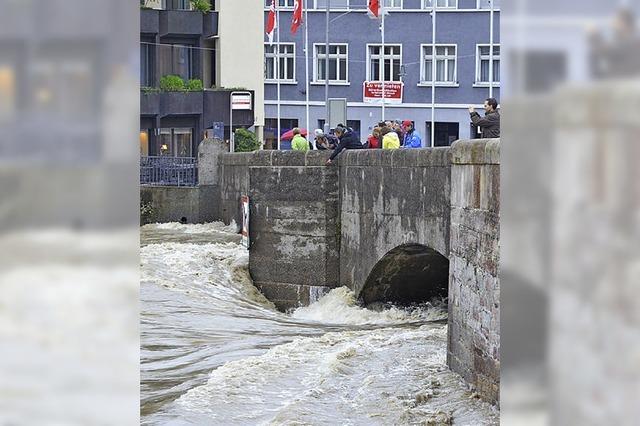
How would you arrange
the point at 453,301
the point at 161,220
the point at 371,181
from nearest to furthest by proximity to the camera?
the point at 453,301 → the point at 371,181 → the point at 161,220

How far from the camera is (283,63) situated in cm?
4681

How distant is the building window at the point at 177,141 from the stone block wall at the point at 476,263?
32.1 metres

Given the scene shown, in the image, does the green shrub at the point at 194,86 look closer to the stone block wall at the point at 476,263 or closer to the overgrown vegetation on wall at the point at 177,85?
the overgrown vegetation on wall at the point at 177,85

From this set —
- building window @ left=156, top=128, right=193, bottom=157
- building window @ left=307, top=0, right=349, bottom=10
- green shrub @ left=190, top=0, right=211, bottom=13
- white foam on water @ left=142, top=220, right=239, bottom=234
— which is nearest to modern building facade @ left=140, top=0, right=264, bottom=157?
building window @ left=156, top=128, right=193, bottom=157

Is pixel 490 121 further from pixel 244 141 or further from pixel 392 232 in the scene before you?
pixel 244 141

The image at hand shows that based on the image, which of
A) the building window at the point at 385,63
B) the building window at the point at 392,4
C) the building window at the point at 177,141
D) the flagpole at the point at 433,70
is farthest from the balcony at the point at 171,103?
the building window at the point at 392,4

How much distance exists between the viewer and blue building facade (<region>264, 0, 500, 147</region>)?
44.6 m

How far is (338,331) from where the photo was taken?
49.9 ft

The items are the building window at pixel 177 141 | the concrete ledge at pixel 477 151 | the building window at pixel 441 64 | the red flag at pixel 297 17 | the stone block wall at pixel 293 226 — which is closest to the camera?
the concrete ledge at pixel 477 151

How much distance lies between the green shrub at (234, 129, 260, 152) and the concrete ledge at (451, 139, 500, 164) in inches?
1018

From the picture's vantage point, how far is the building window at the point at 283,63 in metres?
46.4
